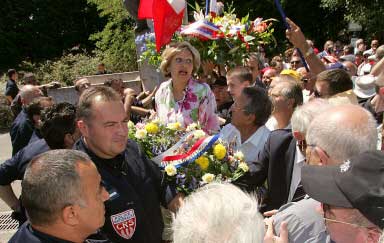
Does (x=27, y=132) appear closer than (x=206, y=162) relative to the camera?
No

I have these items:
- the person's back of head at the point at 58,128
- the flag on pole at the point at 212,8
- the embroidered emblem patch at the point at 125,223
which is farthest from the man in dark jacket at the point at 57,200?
the flag on pole at the point at 212,8

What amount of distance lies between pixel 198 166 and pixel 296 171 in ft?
2.17

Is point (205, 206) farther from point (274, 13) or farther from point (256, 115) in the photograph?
point (274, 13)

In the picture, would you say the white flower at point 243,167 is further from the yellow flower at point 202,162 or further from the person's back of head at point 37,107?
the person's back of head at point 37,107

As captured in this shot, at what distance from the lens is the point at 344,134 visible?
2.23m

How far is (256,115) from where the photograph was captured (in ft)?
13.1

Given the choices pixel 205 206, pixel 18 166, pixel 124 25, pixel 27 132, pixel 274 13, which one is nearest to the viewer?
pixel 205 206

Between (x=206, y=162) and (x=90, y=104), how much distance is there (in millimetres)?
831

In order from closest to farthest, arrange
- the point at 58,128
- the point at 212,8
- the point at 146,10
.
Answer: the point at 58,128 → the point at 212,8 → the point at 146,10

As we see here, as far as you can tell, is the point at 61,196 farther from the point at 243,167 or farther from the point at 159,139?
the point at 243,167

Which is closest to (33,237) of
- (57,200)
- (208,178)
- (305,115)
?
(57,200)

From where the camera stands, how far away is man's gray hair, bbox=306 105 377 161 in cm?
222

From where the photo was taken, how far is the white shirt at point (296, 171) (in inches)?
119

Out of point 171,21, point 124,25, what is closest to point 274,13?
point 124,25
